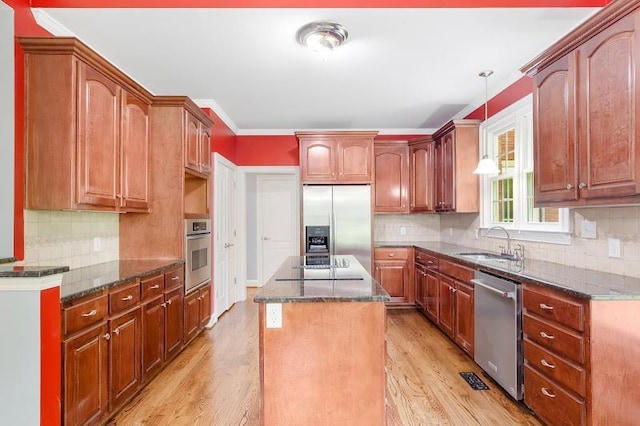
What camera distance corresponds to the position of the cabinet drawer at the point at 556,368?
187 cm

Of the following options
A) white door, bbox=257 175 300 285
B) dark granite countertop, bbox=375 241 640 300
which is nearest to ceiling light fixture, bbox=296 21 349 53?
dark granite countertop, bbox=375 241 640 300

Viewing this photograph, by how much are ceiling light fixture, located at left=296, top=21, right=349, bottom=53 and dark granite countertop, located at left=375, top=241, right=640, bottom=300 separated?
6.82 feet

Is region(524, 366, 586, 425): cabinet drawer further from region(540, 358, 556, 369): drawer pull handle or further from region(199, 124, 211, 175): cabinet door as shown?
region(199, 124, 211, 175): cabinet door

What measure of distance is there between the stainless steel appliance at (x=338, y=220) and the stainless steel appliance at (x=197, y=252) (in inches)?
50.1

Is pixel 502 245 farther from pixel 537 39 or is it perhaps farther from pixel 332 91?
pixel 332 91

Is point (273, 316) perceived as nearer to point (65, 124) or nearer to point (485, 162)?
point (65, 124)

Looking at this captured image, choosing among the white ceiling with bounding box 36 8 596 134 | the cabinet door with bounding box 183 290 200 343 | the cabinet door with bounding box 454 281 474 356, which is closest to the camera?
the white ceiling with bounding box 36 8 596 134

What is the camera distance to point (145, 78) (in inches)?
142

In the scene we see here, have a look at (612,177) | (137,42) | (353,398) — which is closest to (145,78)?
(137,42)

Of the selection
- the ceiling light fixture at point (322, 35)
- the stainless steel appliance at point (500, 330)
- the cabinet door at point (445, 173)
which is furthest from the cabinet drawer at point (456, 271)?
the ceiling light fixture at point (322, 35)

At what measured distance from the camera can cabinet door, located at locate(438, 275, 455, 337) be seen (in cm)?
360

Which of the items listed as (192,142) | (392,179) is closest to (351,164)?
(392,179)

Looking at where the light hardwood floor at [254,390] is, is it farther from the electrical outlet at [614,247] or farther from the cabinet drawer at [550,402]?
the electrical outlet at [614,247]

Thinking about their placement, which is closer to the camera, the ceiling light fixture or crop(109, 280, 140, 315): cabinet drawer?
crop(109, 280, 140, 315): cabinet drawer
